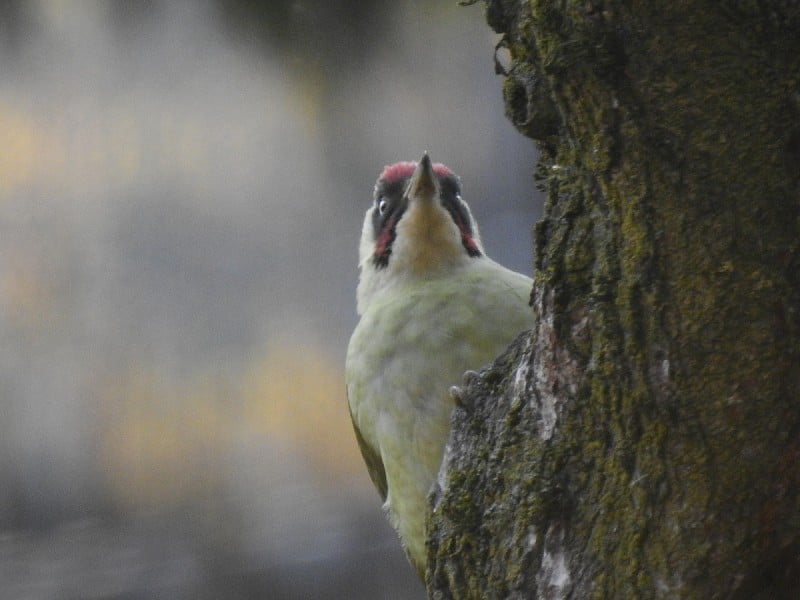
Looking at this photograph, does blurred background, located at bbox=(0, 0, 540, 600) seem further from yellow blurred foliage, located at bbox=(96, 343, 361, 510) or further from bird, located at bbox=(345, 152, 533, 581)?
bird, located at bbox=(345, 152, 533, 581)

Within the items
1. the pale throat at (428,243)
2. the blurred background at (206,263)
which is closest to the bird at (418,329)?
the pale throat at (428,243)

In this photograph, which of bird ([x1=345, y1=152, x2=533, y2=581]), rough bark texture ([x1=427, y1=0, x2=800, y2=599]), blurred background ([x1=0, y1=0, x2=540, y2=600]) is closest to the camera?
rough bark texture ([x1=427, y1=0, x2=800, y2=599])

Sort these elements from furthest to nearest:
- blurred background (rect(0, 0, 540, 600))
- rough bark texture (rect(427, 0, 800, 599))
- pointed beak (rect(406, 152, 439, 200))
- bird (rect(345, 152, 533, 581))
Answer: blurred background (rect(0, 0, 540, 600)) < pointed beak (rect(406, 152, 439, 200)) < bird (rect(345, 152, 533, 581)) < rough bark texture (rect(427, 0, 800, 599))

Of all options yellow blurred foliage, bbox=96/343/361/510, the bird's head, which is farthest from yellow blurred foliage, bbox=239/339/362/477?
the bird's head

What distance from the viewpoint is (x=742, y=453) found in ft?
4.16

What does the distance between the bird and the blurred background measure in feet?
4.56

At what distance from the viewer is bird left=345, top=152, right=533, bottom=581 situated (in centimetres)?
258

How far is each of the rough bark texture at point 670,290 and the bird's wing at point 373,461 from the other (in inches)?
58.4

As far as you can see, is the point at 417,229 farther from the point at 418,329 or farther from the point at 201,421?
the point at 201,421

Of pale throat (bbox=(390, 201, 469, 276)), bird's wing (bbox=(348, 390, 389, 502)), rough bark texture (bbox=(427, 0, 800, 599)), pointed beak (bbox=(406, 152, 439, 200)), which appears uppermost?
pointed beak (bbox=(406, 152, 439, 200))

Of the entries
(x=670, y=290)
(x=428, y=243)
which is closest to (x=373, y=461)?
(x=428, y=243)

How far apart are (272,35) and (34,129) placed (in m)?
1.05

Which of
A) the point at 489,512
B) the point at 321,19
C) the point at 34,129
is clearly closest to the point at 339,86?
the point at 321,19

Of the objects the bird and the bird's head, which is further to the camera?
the bird's head
